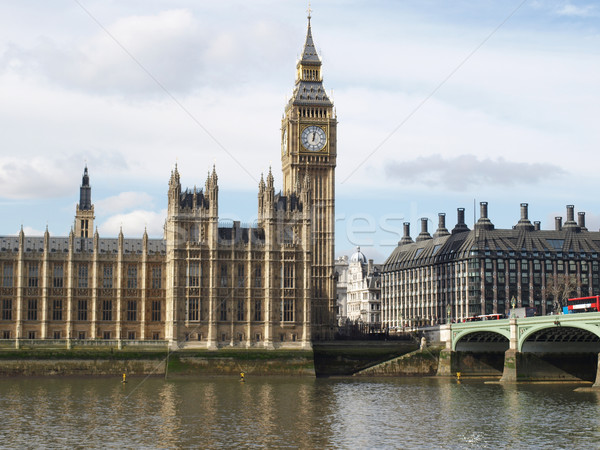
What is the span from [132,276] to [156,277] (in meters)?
3.43

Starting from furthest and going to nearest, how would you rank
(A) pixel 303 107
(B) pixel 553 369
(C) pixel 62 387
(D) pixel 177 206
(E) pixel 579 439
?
(A) pixel 303 107
(D) pixel 177 206
(B) pixel 553 369
(C) pixel 62 387
(E) pixel 579 439

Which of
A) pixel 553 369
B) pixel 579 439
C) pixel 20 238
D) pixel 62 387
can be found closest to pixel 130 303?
pixel 20 238

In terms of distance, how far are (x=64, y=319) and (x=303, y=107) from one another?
5118 centimetres

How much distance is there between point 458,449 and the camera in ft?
217

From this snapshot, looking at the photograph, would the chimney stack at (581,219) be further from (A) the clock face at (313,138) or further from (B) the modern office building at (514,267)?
(A) the clock face at (313,138)

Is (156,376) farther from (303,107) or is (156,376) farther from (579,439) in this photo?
(579,439)

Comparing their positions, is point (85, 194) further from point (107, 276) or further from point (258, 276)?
point (258, 276)

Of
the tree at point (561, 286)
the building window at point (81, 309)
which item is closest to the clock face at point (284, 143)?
the building window at point (81, 309)

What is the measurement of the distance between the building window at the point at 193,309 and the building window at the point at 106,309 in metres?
14.0

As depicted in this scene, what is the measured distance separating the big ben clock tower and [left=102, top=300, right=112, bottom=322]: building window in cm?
3072

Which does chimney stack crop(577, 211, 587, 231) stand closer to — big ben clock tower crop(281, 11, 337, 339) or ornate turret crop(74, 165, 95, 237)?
big ben clock tower crop(281, 11, 337, 339)

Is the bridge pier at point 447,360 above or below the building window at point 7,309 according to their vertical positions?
below

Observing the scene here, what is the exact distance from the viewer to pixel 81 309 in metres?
134

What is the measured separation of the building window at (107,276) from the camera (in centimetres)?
13550
